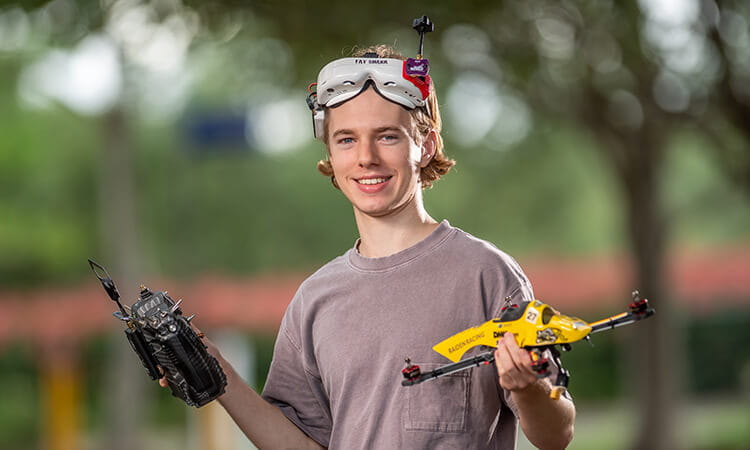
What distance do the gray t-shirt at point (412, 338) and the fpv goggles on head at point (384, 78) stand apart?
352 mm

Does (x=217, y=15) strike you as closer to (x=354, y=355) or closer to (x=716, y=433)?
(x=354, y=355)

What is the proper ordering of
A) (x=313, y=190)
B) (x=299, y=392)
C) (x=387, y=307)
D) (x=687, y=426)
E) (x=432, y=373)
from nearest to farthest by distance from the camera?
(x=432, y=373) → (x=387, y=307) → (x=299, y=392) → (x=687, y=426) → (x=313, y=190)

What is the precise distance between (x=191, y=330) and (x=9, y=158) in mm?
18346

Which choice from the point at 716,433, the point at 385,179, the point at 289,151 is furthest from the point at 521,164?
the point at 385,179

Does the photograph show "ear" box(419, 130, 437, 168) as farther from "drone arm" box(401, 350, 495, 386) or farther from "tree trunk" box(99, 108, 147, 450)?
"tree trunk" box(99, 108, 147, 450)

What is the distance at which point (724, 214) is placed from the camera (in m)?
24.2

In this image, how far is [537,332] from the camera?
2242 mm

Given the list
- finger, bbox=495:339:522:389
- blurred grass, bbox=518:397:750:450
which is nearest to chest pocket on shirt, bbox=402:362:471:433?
finger, bbox=495:339:522:389

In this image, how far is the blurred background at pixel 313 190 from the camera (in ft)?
29.7

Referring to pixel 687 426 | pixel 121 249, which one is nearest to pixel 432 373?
pixel 121 249

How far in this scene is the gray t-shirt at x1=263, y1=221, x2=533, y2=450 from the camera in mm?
2582

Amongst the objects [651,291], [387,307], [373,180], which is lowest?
[387,307]

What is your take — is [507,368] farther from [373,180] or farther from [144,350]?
[144,350]

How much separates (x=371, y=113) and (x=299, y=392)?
0.80m
